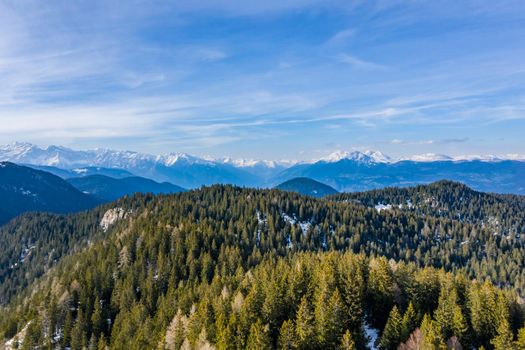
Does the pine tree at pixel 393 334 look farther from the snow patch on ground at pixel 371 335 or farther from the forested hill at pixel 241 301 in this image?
the snow patch on ground at pixel 371 335

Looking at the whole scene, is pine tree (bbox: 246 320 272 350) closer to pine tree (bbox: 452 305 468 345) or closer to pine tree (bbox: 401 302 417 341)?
pine tree (bbox: 401 302 417 341)

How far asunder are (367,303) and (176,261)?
7118 cm

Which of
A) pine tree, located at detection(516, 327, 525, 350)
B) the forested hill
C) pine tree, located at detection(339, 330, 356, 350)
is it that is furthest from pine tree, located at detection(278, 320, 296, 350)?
pine tree, located at detection(516, 327, 525, 350)

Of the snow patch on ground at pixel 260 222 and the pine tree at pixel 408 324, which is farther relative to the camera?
the snow patch on ground at pixel 260 222

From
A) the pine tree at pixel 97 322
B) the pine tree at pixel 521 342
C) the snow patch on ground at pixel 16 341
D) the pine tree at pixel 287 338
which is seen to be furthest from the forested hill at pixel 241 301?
the snow patch on ground at pixel 16 341

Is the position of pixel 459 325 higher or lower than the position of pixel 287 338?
higher

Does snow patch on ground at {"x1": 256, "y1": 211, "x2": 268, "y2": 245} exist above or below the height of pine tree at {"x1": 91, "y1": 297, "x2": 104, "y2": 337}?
above

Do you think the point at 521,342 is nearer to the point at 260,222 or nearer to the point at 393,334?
the point at 393,334

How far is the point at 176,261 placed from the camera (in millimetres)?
123188

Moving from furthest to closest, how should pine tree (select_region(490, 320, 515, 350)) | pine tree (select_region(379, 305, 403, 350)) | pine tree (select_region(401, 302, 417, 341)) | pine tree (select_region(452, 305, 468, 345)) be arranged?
pine tree (select_region(452, 305, 468, 345)) → pine tree (select_region(379, 305, 403, 350)) → pine tree (select_region(401, 302, 417, 341)) → pine tree (select_region(490, 320, 515, 350))

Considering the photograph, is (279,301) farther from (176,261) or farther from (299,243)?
(299,243)

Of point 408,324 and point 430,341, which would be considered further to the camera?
point 408,324

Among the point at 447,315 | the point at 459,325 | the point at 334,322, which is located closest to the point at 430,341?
the point at 334,322

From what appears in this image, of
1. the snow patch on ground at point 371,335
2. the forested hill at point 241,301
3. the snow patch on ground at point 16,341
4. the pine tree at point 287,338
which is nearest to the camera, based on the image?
the pine tree at point 287,338
